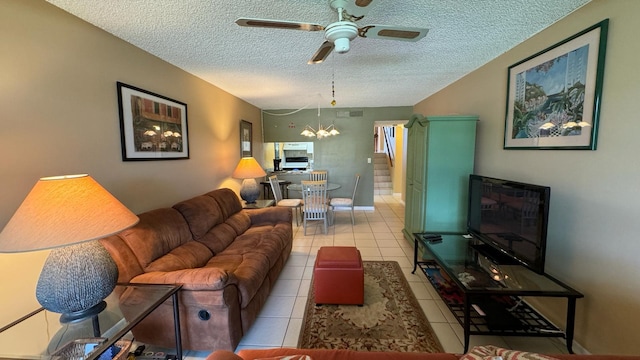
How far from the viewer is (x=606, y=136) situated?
1579mm

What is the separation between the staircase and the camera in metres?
8.08

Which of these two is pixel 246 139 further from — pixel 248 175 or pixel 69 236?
pixel 69 236

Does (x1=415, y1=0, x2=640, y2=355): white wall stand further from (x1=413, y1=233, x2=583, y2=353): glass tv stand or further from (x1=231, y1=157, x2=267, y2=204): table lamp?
(x1=231, y1=157, x2=267, y2=204): table lamp

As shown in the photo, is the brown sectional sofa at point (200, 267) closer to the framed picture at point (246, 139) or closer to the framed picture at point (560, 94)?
the framed picture at point (246, 139)

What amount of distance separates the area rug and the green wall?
3509 millimetres

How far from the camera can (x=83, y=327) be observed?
1244 millimetres

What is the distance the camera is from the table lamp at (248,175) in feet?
12.4

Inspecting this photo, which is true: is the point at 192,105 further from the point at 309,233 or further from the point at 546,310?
the point at 546,310

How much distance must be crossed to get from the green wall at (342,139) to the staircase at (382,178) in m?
1.94

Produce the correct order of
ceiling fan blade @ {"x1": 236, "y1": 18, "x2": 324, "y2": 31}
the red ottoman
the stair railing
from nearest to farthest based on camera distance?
ceiling fan blade @ {"x1": 236, "y1": 18, "x2": 324, "y2": 31} < the red ottoman < the stair railing

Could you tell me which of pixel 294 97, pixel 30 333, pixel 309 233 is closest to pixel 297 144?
pixel 294 97

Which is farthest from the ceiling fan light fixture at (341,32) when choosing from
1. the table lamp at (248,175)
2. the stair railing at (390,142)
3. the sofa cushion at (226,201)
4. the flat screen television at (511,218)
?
the stair railing at (390,142)

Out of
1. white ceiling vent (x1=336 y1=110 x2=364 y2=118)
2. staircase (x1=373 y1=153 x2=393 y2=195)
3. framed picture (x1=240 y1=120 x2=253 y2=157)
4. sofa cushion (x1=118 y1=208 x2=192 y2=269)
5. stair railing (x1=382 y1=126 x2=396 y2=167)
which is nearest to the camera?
sofa cushion (x1=118 y1=208 x2=192 y2=269)

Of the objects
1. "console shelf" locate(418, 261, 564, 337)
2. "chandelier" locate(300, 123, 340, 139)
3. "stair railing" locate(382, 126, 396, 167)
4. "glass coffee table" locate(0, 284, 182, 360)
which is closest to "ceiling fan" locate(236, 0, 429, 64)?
"glass coffee table" locate(0, 284, 182, 360)
